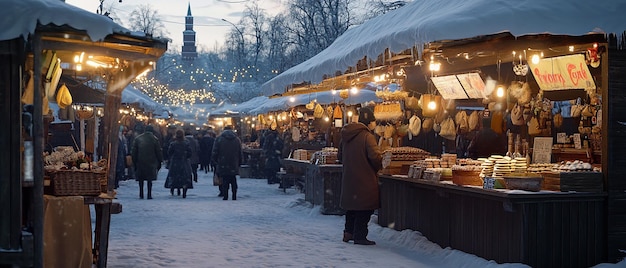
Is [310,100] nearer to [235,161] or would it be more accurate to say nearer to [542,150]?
[235,161]

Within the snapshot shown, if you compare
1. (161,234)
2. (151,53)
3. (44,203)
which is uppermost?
(151,53)

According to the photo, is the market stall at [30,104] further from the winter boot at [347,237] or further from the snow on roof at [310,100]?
the snow on roof at [310,100]

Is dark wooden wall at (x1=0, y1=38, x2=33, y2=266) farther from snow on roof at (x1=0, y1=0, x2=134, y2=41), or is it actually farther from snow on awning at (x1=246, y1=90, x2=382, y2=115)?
snow on awning at (x1=246, y1=90, x2=382, y2=115)

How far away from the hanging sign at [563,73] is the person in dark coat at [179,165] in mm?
11504

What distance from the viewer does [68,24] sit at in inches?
269

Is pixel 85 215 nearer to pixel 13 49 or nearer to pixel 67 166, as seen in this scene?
pixel 67 166

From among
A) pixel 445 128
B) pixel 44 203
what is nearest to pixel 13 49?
pixel 44 203

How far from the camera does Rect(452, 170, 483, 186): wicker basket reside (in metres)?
9.54

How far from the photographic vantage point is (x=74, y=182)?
25.9ft

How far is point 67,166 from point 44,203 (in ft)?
2.71

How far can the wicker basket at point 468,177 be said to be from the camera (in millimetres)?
9542

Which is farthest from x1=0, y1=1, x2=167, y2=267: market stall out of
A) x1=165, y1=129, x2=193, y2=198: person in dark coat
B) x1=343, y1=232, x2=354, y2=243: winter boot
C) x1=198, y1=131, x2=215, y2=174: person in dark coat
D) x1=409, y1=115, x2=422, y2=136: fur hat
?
x1=198, y1=131, x2=215, y2=174: person in dark coat

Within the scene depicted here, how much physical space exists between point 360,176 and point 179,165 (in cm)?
961

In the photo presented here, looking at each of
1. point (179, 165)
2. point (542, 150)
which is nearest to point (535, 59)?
point (542, 150)
